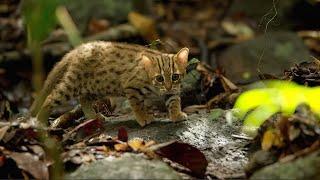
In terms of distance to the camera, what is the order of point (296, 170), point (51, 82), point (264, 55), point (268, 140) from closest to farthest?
point (296, 170) → point (268, 140) → point (51, 82) → point (264, 55)

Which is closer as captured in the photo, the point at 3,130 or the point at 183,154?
the point at 183,154

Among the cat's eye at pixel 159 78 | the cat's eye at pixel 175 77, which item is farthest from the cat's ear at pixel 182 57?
the cat's eye at pixel 159 78

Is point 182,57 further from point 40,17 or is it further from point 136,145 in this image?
point 40,17

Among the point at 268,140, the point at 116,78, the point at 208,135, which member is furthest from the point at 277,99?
the point at 116,78

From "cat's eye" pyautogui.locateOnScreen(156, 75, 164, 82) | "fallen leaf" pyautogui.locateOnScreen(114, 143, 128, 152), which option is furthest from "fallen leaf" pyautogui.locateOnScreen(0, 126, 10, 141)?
"cat's eye" pyautogui.locateOnScreen(156, 75, 164, 82)

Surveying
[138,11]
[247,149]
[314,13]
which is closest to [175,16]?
[138,11]

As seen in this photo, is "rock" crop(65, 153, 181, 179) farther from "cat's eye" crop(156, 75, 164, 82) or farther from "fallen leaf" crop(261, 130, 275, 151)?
"cat's eye" crop(156, 75, 164, 82)

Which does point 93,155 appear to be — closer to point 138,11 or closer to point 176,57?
point 176,57
